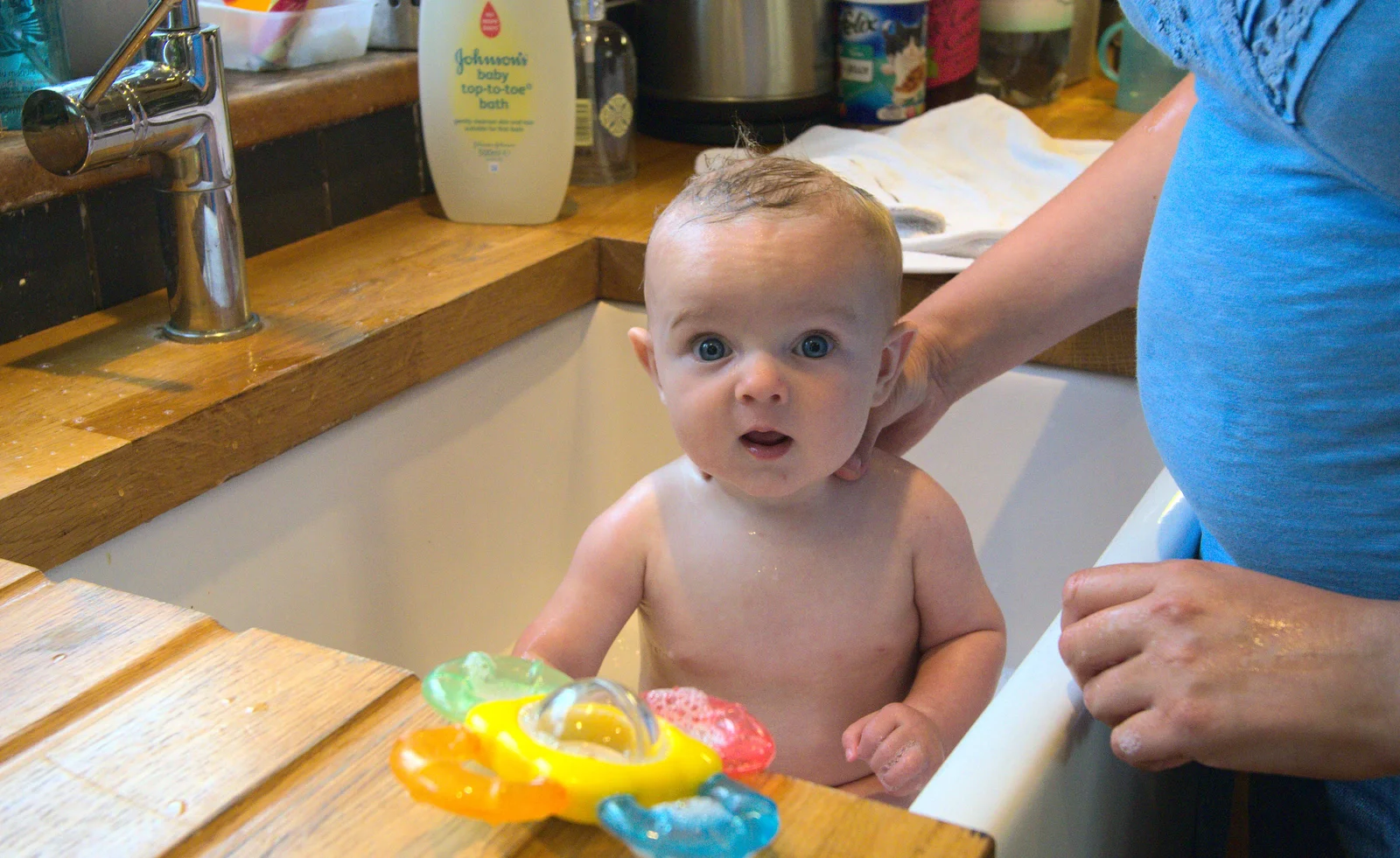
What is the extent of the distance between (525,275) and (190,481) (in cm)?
40

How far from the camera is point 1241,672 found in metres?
0.64

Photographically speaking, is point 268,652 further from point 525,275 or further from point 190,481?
point 525,275

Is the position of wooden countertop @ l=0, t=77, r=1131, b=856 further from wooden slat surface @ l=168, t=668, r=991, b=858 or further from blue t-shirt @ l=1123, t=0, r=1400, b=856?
blue t-shirt @ l=1123, t=0, r=1400, b=856

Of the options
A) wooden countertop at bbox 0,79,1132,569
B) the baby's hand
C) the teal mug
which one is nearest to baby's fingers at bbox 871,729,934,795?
the baby's hand

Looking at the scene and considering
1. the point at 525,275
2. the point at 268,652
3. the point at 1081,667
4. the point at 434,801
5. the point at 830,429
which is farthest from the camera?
the point at 525,275

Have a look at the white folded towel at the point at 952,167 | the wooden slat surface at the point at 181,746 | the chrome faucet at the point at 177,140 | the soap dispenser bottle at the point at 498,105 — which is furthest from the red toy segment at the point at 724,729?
the soap dispenser bottle at the point at 498,105

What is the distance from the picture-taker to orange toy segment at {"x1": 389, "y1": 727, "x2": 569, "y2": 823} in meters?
0.46

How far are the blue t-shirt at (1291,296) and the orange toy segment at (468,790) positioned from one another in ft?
1.36

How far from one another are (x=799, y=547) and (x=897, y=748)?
17cm

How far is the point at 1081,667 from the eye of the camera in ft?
2.27

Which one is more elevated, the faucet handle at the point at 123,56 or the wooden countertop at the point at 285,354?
the faucet handle at the point at 123,56

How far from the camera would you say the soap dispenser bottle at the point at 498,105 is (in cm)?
126

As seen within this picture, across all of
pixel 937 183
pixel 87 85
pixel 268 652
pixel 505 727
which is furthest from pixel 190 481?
pixel 937 183

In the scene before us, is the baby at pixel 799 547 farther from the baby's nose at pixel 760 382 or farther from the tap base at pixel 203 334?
the tap base at pixel 203 334
